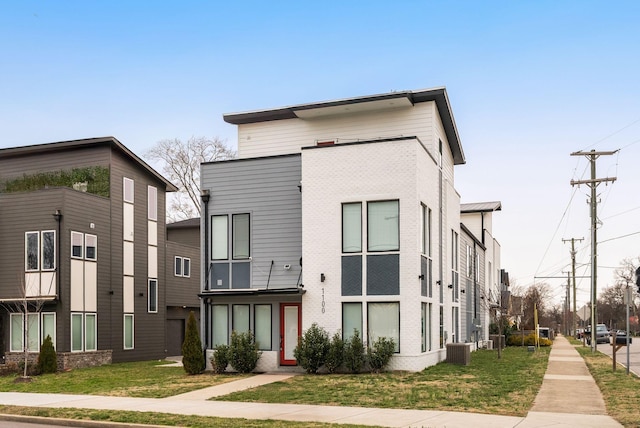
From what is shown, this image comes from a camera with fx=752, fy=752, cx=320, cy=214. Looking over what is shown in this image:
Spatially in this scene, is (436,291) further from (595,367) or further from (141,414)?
(141,414)

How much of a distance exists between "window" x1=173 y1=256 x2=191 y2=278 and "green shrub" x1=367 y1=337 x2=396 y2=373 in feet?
64.7

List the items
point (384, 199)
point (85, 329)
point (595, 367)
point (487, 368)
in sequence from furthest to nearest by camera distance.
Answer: point (85, 329) → point (595, 367) → point (487, 368) → point (384, 199)

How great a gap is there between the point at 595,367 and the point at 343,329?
9638 mm

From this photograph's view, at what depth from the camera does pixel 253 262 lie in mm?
24797

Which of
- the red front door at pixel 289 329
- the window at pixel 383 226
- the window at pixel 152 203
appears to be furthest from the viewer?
the window at pixel 152 203

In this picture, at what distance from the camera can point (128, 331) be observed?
3394cm

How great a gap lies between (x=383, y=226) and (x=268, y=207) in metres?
4.09

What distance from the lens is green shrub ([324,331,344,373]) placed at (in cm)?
2250

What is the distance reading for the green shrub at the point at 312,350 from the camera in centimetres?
2261

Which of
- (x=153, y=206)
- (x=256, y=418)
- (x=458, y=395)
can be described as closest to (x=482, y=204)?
(x=153, y=206)

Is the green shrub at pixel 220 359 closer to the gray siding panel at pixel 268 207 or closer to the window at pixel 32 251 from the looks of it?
the gray siding panel at pixel 268 207

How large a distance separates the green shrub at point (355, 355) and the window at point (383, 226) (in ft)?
9.43

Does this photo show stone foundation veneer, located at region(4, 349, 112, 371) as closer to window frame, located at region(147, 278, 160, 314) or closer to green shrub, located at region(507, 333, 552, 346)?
window frame, located at region(147, 278, 160, 314)

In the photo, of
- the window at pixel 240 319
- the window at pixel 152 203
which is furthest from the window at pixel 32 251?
the window at pixel 240 319
